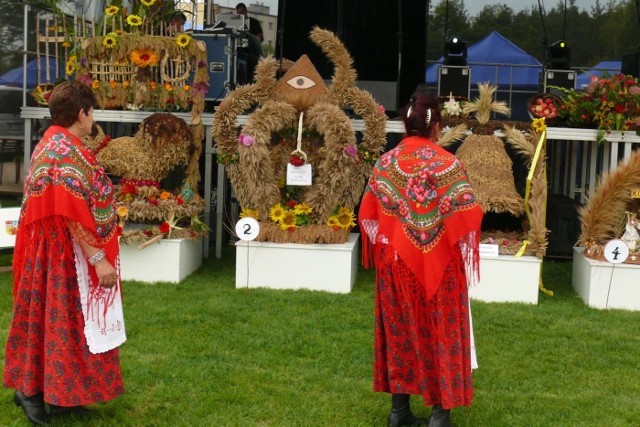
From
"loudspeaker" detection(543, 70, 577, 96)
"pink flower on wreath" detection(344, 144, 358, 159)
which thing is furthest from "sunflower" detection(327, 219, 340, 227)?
"loudspeaker" detection(543, 70, 577, 96)

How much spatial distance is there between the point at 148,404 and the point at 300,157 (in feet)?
8.67

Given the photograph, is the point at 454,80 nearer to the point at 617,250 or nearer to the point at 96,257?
the point at 617,250

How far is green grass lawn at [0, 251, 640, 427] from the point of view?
12.9ft

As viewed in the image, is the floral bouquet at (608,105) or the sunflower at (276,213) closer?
the sunflower at (276,213)

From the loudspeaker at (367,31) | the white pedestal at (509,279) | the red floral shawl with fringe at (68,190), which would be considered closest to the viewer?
the red floral shawl with fringe at (68,190)

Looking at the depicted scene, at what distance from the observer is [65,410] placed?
371 centimetres

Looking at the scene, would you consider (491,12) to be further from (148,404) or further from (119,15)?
(148,404)

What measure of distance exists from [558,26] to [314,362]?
9.43 meters

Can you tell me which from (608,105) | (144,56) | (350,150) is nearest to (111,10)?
(144,56)

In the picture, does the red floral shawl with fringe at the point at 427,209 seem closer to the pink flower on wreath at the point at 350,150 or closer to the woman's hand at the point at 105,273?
the woman's hand at the point at 105,273

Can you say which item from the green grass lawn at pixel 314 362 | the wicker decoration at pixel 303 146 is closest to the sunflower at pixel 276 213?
the wicker decoration at pixel 303 146

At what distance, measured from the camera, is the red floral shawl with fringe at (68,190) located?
10.9 ft

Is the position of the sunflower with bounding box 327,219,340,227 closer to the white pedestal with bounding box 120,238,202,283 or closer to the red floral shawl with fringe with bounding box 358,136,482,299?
the white pedestal with bounding box 120,238,202,283

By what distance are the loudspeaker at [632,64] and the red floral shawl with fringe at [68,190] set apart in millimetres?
6064
